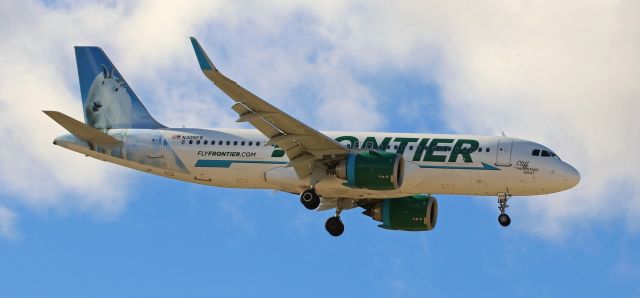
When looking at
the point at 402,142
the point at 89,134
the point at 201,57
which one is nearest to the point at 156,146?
the point at 89,134

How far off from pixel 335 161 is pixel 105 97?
14.0 metres

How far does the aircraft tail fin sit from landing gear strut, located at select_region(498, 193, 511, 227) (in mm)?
16233

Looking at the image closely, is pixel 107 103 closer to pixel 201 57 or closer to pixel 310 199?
pixel 310 199

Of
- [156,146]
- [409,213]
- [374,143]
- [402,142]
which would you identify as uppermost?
[402,142]

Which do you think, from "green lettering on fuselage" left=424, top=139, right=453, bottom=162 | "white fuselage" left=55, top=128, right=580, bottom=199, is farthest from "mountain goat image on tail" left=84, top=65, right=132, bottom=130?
"green lettering on fuselage" left=424, top=139, right=453, bottom=162

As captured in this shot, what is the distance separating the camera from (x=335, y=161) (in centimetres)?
5697

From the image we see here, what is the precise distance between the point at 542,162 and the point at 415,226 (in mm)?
7828

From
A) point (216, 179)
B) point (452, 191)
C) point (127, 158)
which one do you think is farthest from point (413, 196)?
point (127, 158)

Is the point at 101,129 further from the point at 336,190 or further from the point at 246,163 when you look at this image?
the point at 336,190

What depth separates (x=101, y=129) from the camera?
63938mm

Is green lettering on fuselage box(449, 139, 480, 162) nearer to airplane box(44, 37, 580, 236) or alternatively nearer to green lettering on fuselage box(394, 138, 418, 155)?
airplane box(44, 37, 580, 236)

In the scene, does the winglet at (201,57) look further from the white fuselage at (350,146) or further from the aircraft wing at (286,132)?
the white fuselage at (350,146)

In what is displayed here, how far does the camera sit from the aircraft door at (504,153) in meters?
56.9

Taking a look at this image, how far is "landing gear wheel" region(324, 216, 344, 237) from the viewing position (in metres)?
61.3
